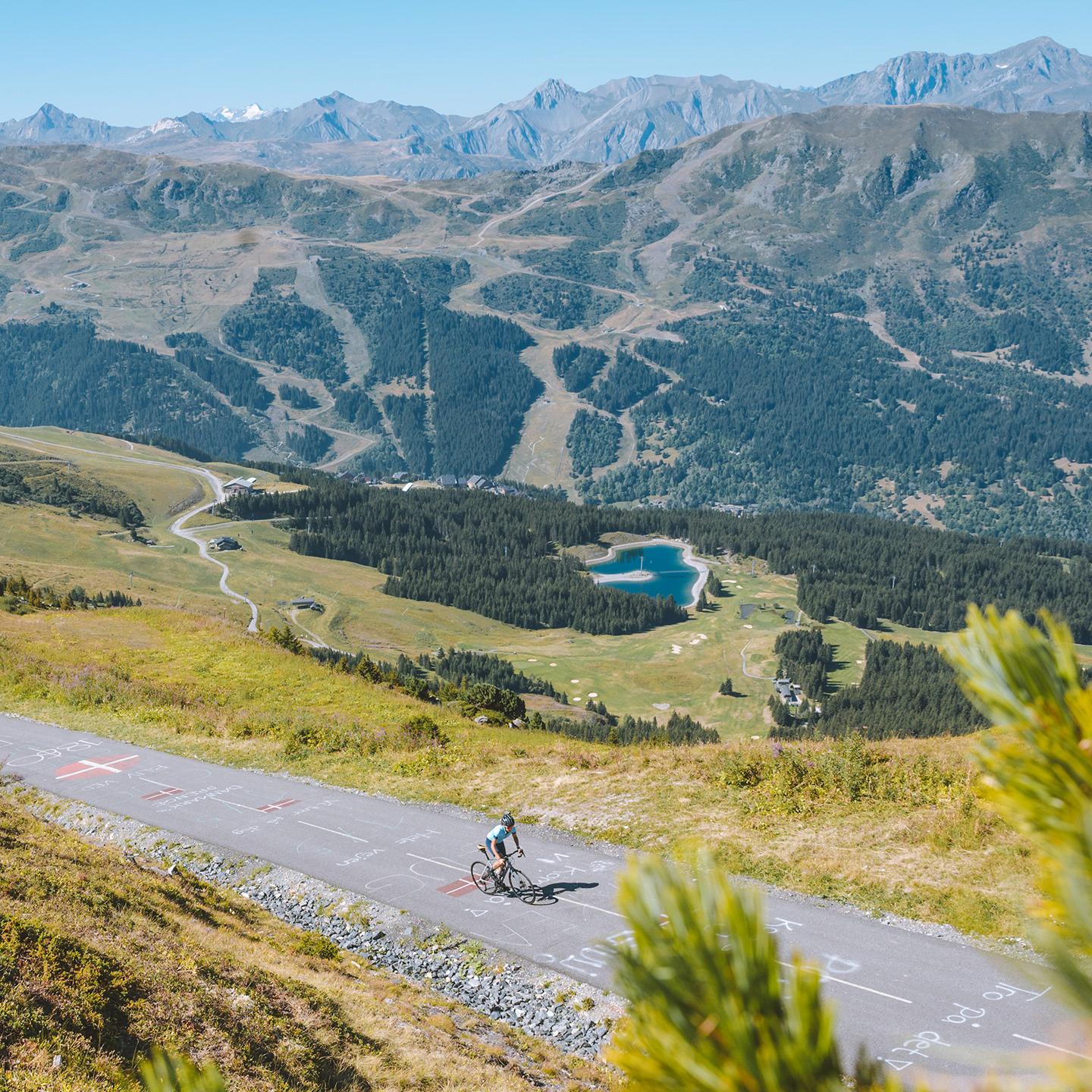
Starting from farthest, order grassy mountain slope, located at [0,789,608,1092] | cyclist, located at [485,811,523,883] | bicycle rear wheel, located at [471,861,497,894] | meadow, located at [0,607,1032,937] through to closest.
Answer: bicycle rear wheel, located at [471,861,497,894], cyclist, located at [485,811,523,883], meadow, located at [0,607,1032,937], grassy mountain slope, located at [0,789,608,1092]

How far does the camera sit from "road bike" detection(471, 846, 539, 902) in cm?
3034

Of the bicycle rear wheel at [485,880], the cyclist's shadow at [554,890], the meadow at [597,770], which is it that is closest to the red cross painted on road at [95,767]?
the meadow at [597,770]

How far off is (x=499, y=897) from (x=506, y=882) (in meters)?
0.64

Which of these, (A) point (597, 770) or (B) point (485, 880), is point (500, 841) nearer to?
(B) point (485, 880)

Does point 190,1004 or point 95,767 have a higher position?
point 190,1004

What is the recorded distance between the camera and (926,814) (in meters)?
31.5

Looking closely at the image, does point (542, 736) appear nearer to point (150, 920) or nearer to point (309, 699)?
point (309, 699)

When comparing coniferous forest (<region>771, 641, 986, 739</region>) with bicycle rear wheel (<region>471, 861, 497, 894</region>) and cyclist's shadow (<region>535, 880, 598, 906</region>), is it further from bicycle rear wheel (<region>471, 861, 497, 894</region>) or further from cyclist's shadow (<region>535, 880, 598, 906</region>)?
bicycle rear wheel (<region>471, 861, 497, 894</region>)

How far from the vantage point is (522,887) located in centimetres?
3061

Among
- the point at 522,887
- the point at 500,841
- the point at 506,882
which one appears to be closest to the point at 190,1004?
the point at 500,841

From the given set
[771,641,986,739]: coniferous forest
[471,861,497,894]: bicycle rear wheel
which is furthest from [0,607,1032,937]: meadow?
[771,641,986,739]: coniferous forest

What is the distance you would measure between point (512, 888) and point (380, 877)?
4972mm

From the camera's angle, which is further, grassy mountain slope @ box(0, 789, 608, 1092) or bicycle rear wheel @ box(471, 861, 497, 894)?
bicycle rear wheel @ box(471, 861, 497, 894)

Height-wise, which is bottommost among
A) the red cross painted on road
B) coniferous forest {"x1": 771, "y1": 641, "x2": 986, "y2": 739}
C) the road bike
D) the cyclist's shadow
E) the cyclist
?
coniferous forest {"x1": 771, "y1": 641, "x2": 986, "y2": 739}
